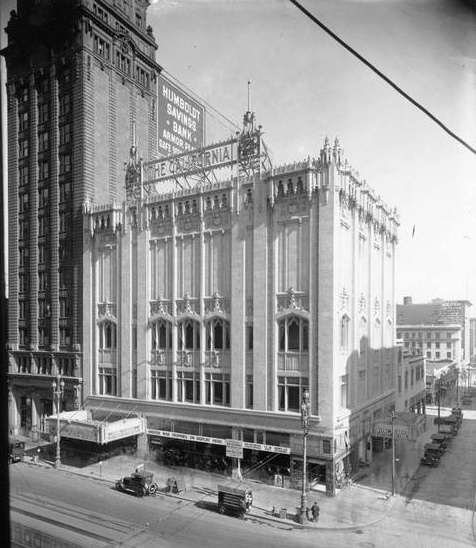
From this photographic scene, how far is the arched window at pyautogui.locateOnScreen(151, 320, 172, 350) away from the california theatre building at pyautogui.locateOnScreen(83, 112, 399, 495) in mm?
97

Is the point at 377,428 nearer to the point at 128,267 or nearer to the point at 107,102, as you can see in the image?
the point at 128,267

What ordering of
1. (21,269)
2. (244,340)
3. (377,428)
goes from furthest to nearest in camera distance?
1. (21,269)
2. (377,428)
3. (244,340)

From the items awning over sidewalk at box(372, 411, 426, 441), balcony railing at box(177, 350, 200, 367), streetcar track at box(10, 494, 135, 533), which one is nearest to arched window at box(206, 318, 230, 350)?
balcony railing at box(177, 350, 200, 367)

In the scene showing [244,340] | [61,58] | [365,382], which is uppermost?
[61,58]

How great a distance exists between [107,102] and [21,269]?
53.8 ft

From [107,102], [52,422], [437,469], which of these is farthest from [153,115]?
[437,469]

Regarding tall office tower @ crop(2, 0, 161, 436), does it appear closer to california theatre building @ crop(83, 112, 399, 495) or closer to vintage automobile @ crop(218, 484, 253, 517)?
california theatre building @ crop(83, 112, 399, 495)

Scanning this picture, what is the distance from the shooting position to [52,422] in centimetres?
3284

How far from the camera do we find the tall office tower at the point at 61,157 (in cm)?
3709

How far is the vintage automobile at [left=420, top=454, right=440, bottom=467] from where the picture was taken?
3150 centimetres

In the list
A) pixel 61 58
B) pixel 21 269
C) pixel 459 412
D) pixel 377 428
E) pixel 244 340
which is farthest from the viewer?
pixel 459 412

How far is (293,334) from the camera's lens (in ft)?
93.0

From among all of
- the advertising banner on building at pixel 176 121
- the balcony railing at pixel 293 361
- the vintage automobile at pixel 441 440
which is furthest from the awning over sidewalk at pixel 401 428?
the advertising banner on building at pixel 176 121

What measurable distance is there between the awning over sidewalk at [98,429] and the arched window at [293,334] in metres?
11.7
